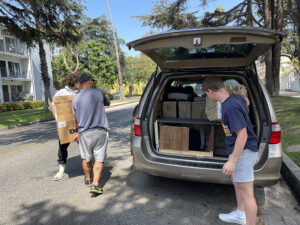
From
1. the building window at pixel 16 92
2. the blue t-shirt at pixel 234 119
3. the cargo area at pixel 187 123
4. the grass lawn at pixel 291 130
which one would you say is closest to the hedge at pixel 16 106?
the building window at pixel 16 92

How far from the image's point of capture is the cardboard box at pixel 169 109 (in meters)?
4.40

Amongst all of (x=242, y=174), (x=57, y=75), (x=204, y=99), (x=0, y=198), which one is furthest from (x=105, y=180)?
(x=57, y=75)

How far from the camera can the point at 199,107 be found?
14.1 ft

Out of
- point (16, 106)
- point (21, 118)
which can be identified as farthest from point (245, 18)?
point (16, 106)

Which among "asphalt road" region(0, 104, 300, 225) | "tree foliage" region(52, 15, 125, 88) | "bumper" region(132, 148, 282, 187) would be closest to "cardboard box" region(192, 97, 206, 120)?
"asphalt road" region(0, 104, 300, 225)

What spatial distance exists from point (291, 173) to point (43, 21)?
647 inches

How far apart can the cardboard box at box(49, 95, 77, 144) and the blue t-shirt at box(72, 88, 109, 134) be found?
26 cm

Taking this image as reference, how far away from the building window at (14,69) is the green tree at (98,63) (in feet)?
30.1

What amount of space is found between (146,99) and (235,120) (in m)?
1.76

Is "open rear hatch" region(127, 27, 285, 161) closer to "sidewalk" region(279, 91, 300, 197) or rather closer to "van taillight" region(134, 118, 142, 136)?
"van taillight" region(134, 118, 142, 136)

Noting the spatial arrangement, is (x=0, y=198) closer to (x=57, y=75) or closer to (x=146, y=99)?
(x=146, y=99)

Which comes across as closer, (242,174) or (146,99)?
(242,174)

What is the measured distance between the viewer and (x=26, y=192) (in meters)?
3.73

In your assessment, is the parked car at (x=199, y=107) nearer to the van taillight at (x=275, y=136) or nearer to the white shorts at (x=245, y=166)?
the van taillight at (x=275, y=136)
